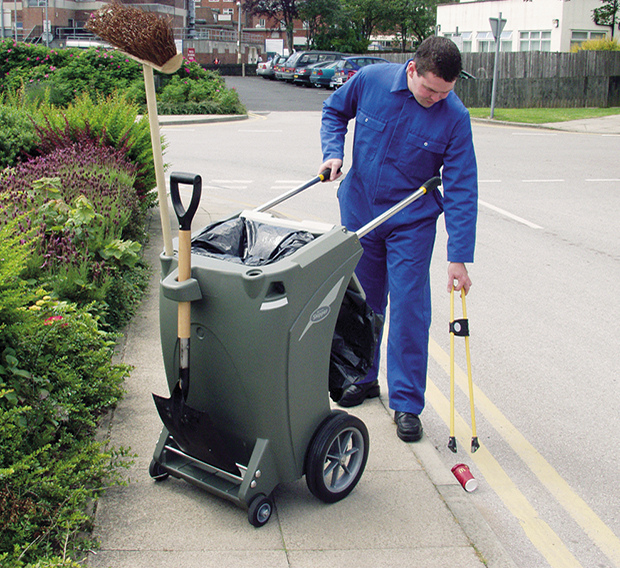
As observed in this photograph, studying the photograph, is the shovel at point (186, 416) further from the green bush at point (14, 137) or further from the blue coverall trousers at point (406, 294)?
the green bush at point (14, 137)

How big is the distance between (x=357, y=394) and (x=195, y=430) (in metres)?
1.47

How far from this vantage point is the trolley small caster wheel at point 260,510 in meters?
2.92

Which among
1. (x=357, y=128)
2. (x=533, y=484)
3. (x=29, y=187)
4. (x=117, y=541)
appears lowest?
(x=533, y=484)

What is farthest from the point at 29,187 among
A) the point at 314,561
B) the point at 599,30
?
the point at 599,30

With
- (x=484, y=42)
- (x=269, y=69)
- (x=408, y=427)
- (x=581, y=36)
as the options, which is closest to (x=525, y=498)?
(x=408, y=427)

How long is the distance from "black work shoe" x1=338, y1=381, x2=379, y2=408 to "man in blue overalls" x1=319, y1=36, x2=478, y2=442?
0.27 meters

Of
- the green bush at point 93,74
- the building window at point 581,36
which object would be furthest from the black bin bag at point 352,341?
the building window at point 581,36

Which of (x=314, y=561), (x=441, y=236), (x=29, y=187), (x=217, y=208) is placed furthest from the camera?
(x=217, y=208)

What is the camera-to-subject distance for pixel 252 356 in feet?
9.04

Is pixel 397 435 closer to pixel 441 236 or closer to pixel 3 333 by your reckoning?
pixel 3 333

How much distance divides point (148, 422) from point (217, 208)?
5.99 m

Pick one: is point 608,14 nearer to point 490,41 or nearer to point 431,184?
point 490,41

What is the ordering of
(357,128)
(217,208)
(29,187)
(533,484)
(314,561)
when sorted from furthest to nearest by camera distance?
(217,208) → (29,187) → (357,128) → (533,484) → (314,561)

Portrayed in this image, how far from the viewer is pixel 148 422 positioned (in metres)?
3.77
